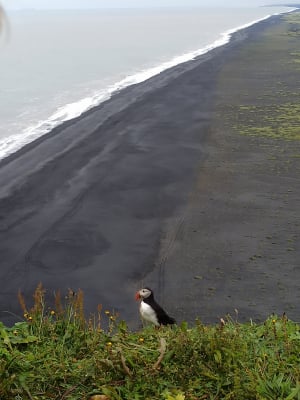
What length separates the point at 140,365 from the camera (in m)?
5.89

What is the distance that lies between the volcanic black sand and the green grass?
4115 millimetres

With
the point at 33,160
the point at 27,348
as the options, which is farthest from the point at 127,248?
the point at 33,160

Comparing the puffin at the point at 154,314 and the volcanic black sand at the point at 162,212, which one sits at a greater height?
the puffin at the point at 154,314

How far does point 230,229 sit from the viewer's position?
1494 cm

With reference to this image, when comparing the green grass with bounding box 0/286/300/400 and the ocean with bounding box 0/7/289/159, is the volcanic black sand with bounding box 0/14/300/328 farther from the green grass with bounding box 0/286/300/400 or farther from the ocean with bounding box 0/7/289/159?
the green grass with bounding box 0/286/300/400

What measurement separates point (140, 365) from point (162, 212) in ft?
34.1

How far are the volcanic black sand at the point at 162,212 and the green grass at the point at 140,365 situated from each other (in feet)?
13.5

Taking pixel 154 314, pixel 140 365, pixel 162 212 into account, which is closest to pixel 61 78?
pixel 162 212

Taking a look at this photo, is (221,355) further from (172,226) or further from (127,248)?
(172,226)

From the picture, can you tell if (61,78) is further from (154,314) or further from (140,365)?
(140,365)

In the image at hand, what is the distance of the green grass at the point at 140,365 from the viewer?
18.0 feet

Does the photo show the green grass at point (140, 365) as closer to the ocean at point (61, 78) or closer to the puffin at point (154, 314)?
the puffin at point (154, 314)

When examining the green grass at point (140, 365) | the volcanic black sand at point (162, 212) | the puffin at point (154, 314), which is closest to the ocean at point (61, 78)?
the volcanic black sand at point (162, 212)

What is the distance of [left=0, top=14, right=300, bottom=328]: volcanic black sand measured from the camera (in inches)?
471
